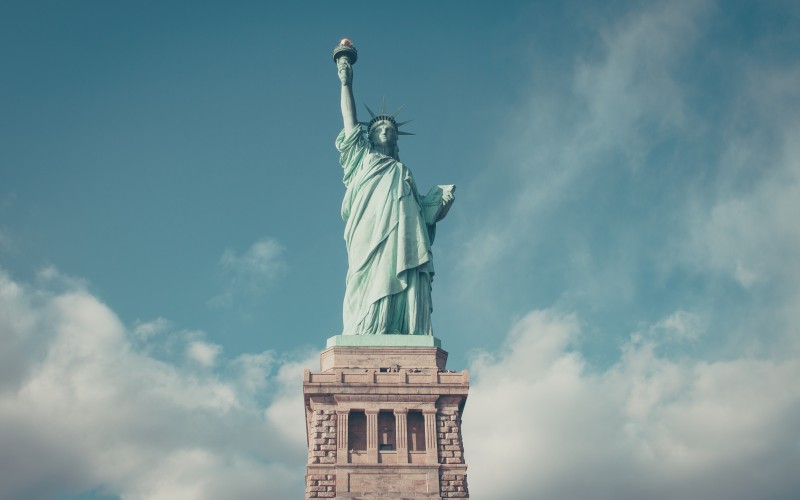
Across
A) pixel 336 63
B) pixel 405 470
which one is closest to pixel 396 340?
pixel 405 470

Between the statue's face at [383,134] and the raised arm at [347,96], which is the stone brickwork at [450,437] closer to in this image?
the statue's face at [383,134]

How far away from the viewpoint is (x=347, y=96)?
47.6 metres

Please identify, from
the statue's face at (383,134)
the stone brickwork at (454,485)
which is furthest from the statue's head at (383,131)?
the stone brickwork at (454,485)

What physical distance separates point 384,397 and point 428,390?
5.64ft

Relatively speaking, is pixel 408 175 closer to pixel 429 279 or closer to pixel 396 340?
pixel 429 279

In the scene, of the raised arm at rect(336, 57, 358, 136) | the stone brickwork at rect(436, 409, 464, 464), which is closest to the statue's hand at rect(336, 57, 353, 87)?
the raised arm at rect(336, 57, 358, 136)

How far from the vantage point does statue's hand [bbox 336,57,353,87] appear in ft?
157

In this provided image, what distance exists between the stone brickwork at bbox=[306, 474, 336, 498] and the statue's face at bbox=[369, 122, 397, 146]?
1649 centimetres

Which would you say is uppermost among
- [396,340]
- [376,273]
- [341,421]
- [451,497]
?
[376,273]

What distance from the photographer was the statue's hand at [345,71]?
4794 centimetres

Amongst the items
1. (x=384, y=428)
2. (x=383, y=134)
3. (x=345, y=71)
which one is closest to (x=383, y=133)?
(x=383, y=134)

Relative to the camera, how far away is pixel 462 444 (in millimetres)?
39219

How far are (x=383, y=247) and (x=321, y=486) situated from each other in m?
11.1

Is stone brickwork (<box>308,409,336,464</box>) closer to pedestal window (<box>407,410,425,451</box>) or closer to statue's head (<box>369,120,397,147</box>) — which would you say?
pedestal window (<box>407,410,425,451</box>)
